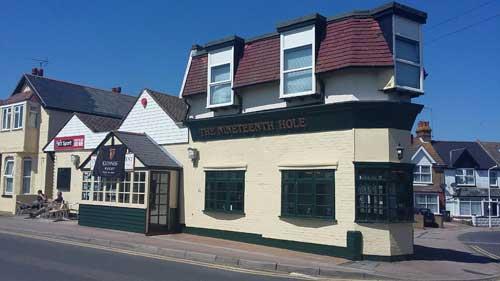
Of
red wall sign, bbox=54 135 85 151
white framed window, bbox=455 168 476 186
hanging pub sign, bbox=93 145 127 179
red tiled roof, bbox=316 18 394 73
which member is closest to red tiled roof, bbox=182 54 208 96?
→ hanging pub sign, bbox=93 145 127 179

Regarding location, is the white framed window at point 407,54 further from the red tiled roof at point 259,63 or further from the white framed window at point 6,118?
the white framed window at point 6,118

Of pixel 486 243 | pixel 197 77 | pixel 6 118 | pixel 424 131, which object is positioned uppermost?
pixel 424 131

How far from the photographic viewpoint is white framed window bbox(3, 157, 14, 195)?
29234 mm

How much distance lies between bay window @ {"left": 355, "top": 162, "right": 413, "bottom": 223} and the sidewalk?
1.37 m

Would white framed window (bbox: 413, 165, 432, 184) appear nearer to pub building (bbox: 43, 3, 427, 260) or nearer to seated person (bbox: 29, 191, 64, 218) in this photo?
pub building (bbox: 43, 3, 427, 260)

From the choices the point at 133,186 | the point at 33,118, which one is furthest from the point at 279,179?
the point at 33,118

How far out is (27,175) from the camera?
28.9m

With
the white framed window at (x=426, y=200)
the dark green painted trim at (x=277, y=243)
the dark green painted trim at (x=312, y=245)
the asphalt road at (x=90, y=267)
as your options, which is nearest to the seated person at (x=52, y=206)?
the dark green painted trim at (x=277, y=243)

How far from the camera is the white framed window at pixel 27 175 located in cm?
2870

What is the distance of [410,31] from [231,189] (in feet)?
27.1

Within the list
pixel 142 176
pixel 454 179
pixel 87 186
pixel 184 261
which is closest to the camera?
pixel 184 261

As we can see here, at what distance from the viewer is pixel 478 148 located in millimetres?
55719

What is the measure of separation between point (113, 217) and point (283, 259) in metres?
9.12

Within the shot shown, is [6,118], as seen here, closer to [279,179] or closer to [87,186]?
[87,186]
